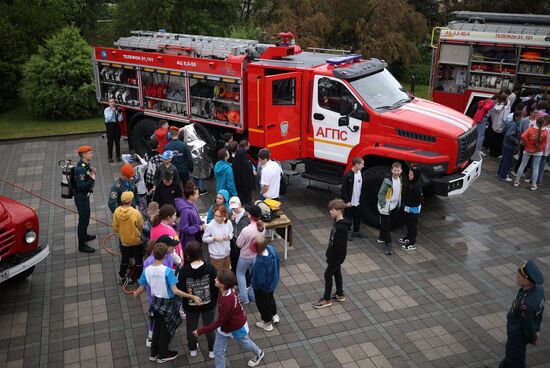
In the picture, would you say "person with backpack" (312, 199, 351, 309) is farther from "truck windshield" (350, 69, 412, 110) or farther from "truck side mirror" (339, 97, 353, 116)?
"truck windshield" (350, 69, 412, 110)

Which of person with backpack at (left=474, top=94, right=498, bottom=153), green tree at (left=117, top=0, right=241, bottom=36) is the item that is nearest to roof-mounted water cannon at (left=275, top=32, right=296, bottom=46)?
person with backpack at (left=474, top=94, right=498, bottom=153)

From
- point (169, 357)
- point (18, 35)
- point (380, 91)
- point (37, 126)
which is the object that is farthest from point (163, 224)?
point (18, 35)

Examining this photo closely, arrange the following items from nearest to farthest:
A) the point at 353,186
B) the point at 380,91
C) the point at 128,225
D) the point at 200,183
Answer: the point at 128,225 → the point at 353,186 → the point at 380,91 → the point at 200,183

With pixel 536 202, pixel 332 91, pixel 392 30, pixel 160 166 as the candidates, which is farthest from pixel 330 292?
pixel 392 30

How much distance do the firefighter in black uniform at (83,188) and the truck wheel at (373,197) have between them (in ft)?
16.1

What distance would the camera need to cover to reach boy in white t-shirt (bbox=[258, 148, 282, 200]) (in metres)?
9.46

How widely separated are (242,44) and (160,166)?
4.73 m

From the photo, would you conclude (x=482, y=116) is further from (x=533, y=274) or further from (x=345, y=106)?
(x=533, y=274)

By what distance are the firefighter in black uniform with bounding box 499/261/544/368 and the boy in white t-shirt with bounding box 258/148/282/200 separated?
4627 millimetres

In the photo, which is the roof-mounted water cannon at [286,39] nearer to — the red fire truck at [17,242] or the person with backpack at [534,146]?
the person with backpack at [534,146]

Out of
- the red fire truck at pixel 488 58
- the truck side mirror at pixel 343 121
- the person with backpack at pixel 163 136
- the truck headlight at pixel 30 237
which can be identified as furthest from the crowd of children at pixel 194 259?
the red fire truck at pixel 488 58

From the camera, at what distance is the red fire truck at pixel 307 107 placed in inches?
396

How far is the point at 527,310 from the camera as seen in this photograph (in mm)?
5805

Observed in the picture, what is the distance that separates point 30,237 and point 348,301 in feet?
15.4
